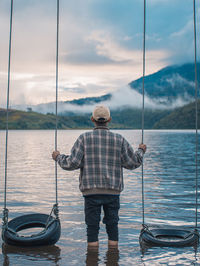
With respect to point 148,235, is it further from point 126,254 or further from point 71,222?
point 71,222

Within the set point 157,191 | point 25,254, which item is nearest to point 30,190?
point 157,191

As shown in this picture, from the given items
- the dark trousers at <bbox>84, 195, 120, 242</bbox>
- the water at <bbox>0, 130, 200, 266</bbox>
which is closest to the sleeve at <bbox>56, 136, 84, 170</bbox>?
the dark trousers at <bbox>84, 195, 120, 242</bbox>

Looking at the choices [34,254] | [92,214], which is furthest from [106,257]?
[34,254]

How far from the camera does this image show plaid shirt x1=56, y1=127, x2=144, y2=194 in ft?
22.3

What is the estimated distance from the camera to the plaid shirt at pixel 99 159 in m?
6.80

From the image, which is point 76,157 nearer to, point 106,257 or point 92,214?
point 92,214

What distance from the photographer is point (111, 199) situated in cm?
688

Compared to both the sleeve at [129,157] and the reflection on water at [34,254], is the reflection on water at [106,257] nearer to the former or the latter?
the reflection on water at [34,254]

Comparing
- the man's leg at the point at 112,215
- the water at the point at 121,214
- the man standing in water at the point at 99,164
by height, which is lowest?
the water at the point at 121,214

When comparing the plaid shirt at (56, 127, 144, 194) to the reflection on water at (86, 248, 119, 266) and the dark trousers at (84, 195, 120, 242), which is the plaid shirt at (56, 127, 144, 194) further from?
the reflection on water at (86, 248, 119, 266)

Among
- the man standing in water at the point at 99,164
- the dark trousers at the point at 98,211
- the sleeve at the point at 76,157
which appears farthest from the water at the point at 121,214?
the sleeve at the point at 76,157

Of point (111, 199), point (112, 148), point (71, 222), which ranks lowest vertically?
point (71, 222)

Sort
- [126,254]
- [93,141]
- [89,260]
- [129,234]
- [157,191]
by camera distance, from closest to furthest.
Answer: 1. [93,141]
2. [89,260]
3. [126,254]
4. [129,234]
5. [157,191]

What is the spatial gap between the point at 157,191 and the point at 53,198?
5.73 meters
